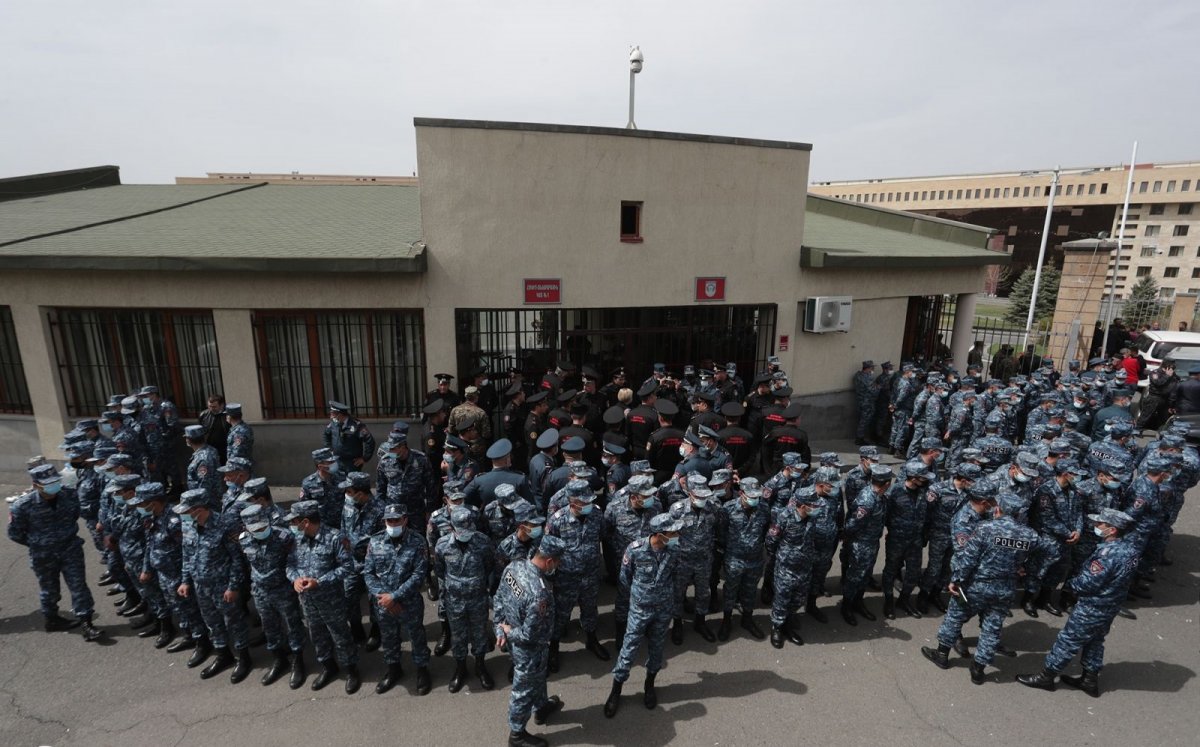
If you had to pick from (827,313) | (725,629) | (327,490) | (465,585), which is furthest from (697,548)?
(827,313)

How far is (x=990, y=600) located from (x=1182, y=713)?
1.69 m

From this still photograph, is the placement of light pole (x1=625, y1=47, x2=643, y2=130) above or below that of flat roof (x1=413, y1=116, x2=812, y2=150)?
above

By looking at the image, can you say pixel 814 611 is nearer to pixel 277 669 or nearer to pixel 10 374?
pixel 277 669

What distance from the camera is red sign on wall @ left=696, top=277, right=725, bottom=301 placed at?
9.89 m

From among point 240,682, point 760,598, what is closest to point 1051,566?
point 760,598

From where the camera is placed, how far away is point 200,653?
17.3 feet

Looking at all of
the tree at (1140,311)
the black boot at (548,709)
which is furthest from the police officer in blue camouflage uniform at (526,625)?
the tree at (1140,311)

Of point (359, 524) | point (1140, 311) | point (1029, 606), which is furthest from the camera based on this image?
point (1140, 311)

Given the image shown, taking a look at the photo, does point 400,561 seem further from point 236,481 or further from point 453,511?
point 236,481

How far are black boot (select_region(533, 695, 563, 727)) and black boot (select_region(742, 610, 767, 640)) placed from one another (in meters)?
2.07

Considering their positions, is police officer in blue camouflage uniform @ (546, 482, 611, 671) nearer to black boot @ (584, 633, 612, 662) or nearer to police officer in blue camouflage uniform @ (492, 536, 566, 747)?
black boot @ (584, 633, 612, 662)

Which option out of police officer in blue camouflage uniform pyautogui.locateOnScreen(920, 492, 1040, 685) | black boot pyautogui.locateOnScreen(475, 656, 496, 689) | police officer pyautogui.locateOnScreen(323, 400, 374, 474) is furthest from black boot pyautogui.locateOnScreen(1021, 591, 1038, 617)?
police officer pyautogui.locateOnScreen(323, 400, 374, 474)

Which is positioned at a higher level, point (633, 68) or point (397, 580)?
point (633, 68)

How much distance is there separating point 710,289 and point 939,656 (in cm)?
631
